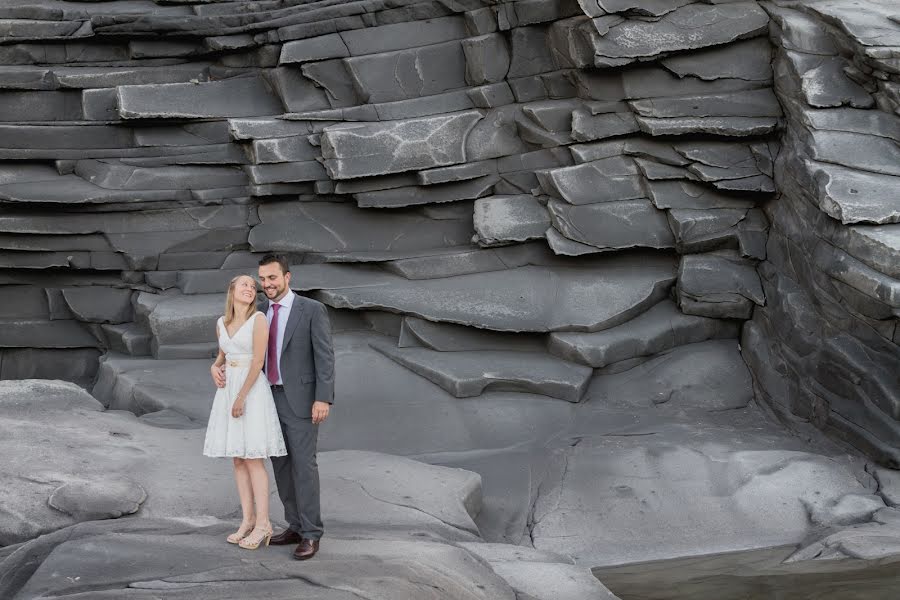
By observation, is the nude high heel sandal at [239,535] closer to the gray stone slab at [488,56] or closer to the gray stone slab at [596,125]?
the gray stone slab at [596,125]

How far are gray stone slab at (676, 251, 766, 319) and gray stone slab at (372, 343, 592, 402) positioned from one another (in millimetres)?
1015

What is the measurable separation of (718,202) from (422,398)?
277 centimetres

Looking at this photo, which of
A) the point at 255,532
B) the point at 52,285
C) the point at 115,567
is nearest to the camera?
the point at 115,567

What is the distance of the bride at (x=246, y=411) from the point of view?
16.5 ft

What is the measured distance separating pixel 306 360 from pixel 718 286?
4.30 metres

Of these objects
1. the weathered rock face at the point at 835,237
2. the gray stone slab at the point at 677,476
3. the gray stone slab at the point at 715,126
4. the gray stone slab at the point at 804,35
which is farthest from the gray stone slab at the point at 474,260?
the gray stone slab at the point at 804,35

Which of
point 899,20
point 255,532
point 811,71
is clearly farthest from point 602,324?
point 255,532

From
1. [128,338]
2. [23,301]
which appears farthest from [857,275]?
[23,301]

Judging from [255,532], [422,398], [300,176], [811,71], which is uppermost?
[811,71]

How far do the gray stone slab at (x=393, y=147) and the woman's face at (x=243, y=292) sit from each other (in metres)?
3.88

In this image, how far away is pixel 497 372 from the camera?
26.9ft

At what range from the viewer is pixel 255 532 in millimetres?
5145

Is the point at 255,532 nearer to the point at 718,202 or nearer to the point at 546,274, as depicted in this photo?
the point at 546,274

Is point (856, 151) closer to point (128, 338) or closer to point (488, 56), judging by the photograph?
point (488, 56)
